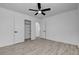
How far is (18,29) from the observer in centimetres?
467

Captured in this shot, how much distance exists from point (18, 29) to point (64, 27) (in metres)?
3.27

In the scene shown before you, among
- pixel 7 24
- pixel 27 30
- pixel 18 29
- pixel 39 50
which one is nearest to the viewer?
pixel 39 50

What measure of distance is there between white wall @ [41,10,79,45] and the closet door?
8.47 ft

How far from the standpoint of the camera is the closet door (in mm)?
4512

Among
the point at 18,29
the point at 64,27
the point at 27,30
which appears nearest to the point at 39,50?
the point at 18,29

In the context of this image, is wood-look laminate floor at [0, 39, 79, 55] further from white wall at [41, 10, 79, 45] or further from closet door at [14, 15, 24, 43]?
closet door at [14, 15, 24, 43]

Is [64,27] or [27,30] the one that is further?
[27,30]

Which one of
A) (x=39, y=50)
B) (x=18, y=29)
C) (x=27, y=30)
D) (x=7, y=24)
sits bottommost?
(x=39, y=50)

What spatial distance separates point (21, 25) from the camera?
16.1ft

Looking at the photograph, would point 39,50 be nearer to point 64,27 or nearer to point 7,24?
point 7,24

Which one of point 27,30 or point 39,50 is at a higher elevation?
point 27,30

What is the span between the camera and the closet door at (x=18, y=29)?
451 cm

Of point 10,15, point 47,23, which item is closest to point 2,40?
point 10,15

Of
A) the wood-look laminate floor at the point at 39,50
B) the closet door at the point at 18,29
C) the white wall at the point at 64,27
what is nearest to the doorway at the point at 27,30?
the closet door at the point at 18,29
